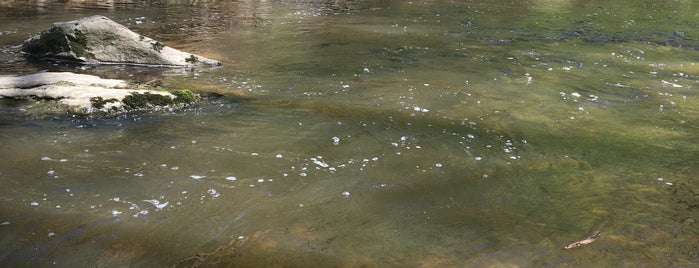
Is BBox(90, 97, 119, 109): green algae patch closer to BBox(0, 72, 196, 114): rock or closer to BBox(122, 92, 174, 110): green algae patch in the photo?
BBox(0, 72, 196, 114): rock

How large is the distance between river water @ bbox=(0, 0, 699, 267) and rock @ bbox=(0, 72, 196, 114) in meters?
0.33

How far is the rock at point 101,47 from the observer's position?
11.5 metres

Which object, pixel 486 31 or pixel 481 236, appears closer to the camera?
pixel 481 236

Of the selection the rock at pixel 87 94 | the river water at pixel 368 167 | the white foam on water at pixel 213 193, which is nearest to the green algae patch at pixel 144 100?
the rock at pixel 87 94

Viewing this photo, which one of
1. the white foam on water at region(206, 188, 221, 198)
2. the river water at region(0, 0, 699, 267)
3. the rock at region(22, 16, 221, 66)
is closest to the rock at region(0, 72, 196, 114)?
the river water at region(0, 0, 699, 267)

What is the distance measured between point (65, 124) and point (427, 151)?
4.73m

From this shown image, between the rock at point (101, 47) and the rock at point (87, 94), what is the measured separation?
2862mm

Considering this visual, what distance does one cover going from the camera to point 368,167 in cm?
616

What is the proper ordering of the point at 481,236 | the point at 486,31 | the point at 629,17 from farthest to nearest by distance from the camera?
the point at 629,17
the point at 486,31
the point at 481,236

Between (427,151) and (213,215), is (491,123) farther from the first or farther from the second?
(213,215)

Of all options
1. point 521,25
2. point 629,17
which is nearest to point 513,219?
point 521,25

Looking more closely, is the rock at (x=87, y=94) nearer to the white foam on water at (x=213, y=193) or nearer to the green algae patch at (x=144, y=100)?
the green algae patch at (x=144, y=100)

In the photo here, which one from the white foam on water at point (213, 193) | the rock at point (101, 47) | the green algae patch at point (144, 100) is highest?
the rock at point (101, 47)

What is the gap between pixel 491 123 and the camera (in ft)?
25.7
